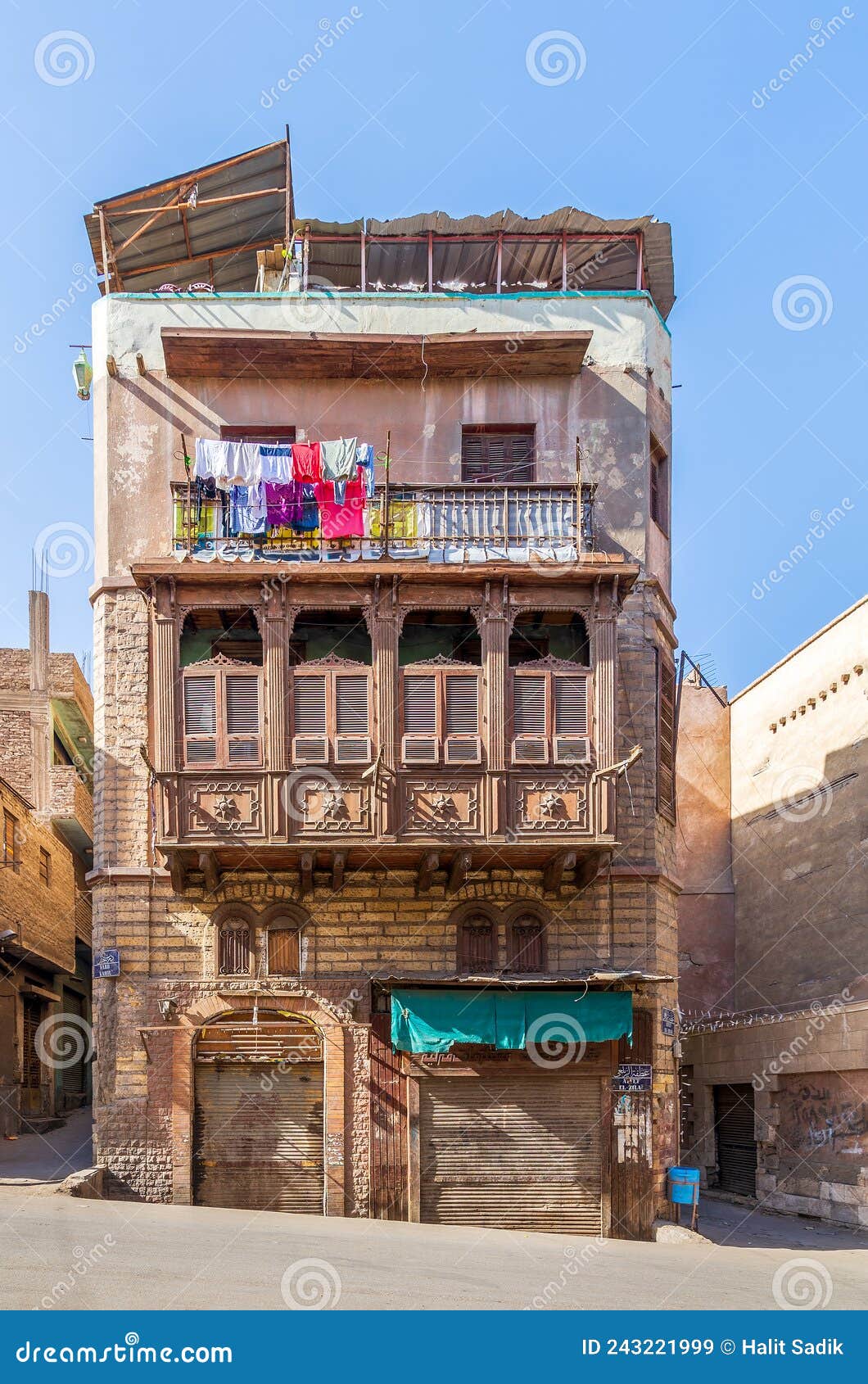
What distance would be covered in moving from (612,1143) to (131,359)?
14506 millimetres

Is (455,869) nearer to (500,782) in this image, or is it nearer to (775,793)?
(500,782)

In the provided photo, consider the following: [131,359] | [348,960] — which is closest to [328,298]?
[131,359]

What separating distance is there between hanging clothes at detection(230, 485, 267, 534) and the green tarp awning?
289 inches

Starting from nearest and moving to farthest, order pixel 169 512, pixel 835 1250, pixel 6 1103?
pixel 835 1250 → pixel 169 512 → pixel 6 1103

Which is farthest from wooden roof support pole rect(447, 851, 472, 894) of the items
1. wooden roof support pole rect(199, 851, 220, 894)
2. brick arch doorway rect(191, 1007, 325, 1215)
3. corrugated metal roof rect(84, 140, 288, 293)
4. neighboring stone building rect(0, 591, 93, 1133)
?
corrugated metal roof rect(84, 140, 288, 293)

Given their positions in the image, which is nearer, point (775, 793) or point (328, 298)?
point (328, 298)

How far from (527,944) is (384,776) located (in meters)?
3.60

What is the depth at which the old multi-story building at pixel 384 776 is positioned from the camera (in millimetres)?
19625

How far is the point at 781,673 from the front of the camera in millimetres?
32812

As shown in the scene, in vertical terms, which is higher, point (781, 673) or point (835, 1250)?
point (781, 673)


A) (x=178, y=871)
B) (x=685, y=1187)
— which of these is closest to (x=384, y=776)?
(x=178, y=871)

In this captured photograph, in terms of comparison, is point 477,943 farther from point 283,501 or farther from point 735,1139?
point 735,1139

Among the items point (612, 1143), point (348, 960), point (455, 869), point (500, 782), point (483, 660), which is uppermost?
point (483, 660)

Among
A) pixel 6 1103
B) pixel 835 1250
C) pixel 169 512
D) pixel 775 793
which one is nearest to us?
pixel 835 1250
